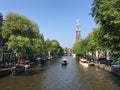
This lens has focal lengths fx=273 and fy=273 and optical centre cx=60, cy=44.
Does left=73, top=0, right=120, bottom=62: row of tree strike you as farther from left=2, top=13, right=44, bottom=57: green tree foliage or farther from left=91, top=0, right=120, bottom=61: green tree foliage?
left=2, top=13, right=44, bottom=57: green tree foliage

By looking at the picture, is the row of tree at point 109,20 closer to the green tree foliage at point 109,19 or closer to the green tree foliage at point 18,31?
the green tree foliage at point 109,19

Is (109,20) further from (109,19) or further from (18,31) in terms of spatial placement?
(18,31)

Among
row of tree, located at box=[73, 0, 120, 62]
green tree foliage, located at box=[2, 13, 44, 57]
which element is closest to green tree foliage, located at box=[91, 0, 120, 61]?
row of tree, located at box=[73, 0, 120, 62]

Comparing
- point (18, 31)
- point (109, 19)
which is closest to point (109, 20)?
point (109, 19)

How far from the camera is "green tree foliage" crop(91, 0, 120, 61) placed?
3322 centimetres

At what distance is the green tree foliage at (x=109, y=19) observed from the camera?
33219 millimetres

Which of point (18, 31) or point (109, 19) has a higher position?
point (18, 31)

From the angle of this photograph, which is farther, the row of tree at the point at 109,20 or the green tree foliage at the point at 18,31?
the green tree foliage at the point at 18,31

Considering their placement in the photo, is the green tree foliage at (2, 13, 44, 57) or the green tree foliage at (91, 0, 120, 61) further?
the green tree foliage at (2, 13, 44, 57)

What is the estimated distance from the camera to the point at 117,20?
104 ft

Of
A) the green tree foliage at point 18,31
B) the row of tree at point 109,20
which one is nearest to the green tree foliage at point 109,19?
the row of tree at point 109,20

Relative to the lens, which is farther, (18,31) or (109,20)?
(18,31)

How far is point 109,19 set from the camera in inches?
1362

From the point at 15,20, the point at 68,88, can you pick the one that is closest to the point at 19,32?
the point at 15,20
